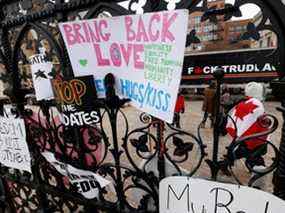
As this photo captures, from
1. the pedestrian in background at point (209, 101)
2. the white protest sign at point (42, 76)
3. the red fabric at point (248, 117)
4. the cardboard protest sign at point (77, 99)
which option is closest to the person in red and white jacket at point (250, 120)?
the red fabric at point (248, 117)

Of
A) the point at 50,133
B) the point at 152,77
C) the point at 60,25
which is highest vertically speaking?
the point at 60,25

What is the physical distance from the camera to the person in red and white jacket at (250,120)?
3.39ft

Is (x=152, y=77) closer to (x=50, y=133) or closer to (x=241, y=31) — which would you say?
(x=241, y=31)

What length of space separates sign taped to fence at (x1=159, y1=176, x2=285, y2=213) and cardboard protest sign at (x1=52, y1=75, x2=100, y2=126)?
0.50 m

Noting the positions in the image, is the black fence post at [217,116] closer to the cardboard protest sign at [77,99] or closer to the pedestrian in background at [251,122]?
the pedestrian in background at [251,122]

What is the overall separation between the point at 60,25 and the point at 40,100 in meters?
0.50

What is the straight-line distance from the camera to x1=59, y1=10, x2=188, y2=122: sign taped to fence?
100 cm

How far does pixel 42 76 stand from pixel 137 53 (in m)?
0.69

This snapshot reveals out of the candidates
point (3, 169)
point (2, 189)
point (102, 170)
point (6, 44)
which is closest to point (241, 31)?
point (102, 170)

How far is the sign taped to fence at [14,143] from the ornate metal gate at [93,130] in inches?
1.7

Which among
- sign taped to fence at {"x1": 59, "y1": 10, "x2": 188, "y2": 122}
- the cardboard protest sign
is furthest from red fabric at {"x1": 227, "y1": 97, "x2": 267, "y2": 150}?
the cardboard protest sign

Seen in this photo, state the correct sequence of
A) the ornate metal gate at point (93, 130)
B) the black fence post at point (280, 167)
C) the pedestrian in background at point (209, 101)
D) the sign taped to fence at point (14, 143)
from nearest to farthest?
1. the black fence post at point (280, 167)
2. the ornate metal gate at point (93, 130)
3. the pedestrian in background at point (209, 101)
4. the sign taped to fence at point (14, 143)

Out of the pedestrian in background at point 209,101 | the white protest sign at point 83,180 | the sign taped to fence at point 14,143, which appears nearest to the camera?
the pedestrian in background at point 209,101

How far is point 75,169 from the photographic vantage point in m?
1.54
